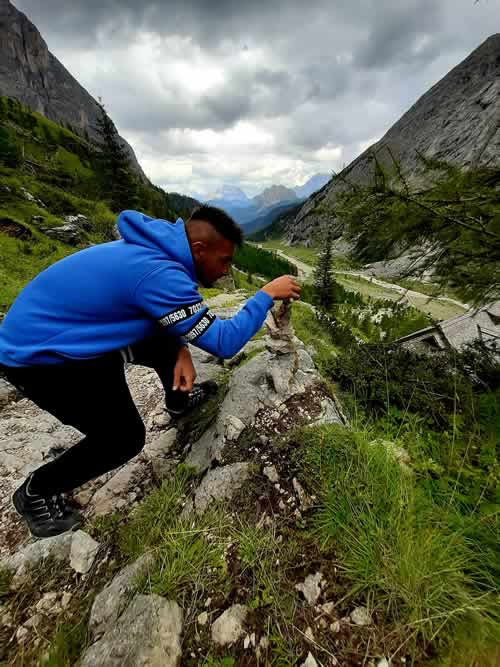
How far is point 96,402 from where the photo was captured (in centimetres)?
230

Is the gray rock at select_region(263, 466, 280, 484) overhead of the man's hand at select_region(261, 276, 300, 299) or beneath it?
beneath

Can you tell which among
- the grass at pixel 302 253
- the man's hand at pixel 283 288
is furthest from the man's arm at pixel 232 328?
the grass at pixel 302 253

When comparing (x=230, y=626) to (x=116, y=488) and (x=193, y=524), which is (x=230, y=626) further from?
(x=116, y=488)

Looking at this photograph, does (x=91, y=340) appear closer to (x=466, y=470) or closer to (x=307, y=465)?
(x=307, y=465)

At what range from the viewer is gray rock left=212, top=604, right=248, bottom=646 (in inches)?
57.7

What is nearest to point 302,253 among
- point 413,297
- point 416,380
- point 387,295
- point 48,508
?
point 387,295

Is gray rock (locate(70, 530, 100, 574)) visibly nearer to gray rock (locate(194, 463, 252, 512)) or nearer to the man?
the man

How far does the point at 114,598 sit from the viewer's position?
5.56 feet

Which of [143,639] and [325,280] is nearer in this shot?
[143,639]

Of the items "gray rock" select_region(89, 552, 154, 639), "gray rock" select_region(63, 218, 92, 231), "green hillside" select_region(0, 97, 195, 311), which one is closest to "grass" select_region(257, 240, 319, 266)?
"green hillside" select_region(0, 97, 195, 311)

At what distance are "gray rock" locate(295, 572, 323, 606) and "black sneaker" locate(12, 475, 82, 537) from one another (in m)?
1.98

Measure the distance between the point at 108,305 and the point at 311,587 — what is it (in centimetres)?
214

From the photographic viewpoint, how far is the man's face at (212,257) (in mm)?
2346

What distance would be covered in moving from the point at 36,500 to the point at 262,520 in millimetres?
1958
